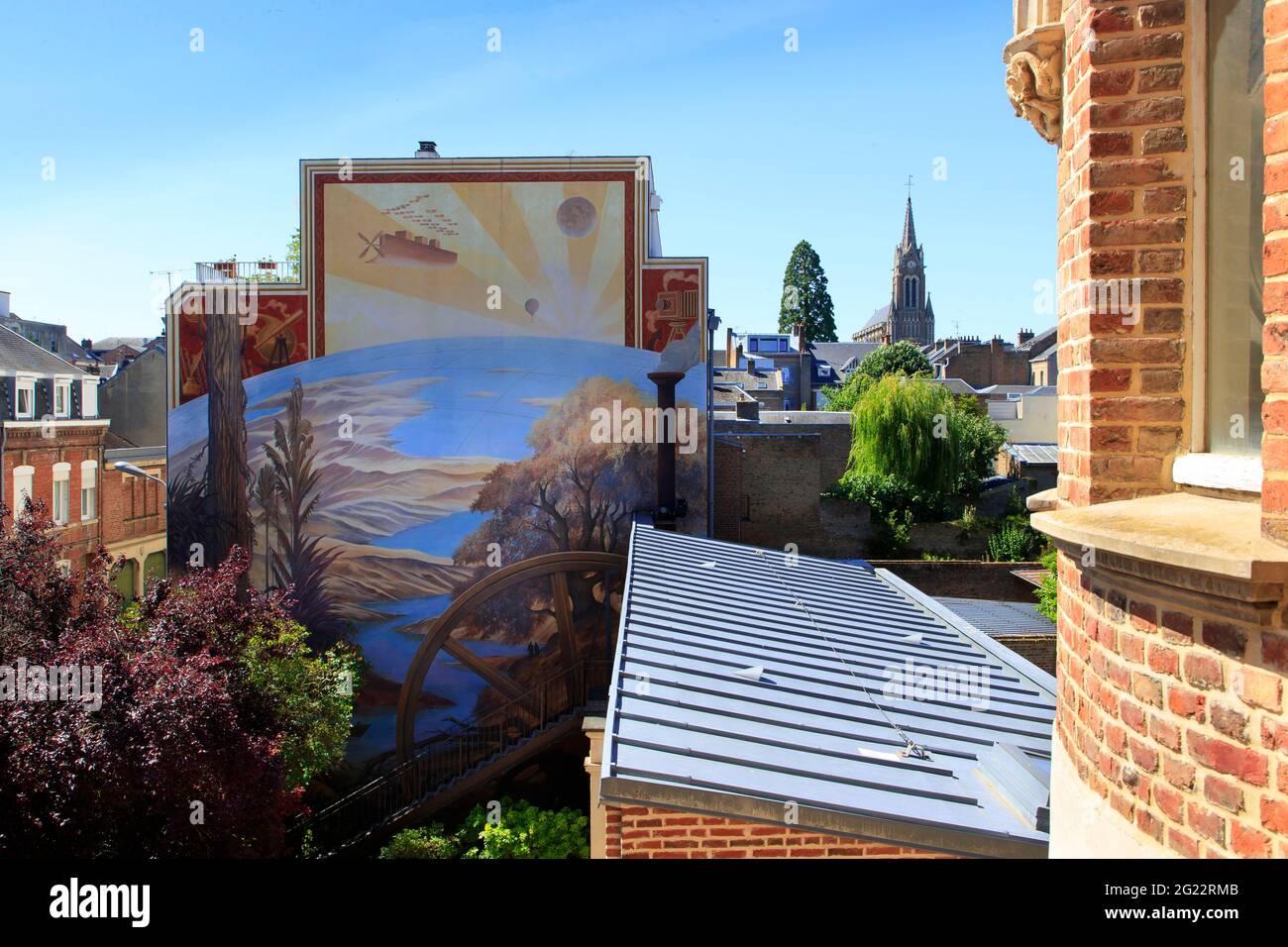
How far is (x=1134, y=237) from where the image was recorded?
3123 mm

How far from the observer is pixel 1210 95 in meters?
3.00

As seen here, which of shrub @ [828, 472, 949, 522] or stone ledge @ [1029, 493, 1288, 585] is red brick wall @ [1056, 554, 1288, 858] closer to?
stone ledge @ [1029, 493, 1288, 585]

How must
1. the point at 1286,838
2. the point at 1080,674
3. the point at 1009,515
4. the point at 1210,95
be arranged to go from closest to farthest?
the point at 1286,838 → the point at 1210,95 → the point at 1080,674 → the point at 1009,515

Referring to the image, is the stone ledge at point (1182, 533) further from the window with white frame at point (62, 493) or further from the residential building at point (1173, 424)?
the window with white frame at point (62, 493)

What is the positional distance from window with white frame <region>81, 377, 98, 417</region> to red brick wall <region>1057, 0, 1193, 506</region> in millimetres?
33584

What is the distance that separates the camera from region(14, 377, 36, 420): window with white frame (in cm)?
2734

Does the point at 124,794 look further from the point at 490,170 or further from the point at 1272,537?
the point at 490,170

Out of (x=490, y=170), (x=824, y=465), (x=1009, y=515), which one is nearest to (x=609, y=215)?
(x=490, y=170)

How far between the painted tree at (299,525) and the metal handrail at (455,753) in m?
3.70

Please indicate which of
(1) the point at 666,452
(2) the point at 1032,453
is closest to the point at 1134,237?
(1) the point at 666,452

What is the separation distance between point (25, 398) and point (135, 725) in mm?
22030

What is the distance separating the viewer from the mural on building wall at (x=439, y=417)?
22188 mm

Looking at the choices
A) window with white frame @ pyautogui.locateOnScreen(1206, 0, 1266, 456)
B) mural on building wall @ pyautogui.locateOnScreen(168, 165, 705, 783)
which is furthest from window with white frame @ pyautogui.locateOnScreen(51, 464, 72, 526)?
window with white frame @ pyautogui.locateOnScreen(1206, 0, 1266, 456)
